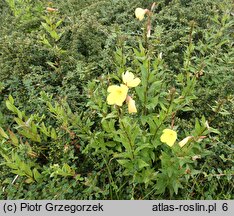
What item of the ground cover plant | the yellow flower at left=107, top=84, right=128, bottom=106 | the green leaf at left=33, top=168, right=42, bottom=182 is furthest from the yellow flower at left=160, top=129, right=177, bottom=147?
the green leaf at left=33, top=168, right=42, bottom=182

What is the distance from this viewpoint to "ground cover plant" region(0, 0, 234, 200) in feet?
7.50

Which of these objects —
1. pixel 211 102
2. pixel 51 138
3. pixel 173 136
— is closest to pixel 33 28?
pixel 51 138

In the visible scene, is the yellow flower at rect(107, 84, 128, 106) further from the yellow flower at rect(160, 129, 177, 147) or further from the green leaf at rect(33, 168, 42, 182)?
the green leaf at rect(33, 168, 42, 182)

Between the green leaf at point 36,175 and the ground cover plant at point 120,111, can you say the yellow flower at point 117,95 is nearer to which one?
the ground cover plant at point 120,111

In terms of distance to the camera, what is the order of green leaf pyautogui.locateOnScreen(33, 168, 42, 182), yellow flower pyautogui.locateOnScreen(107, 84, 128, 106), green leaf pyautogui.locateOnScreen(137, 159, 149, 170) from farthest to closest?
green leaf pyautogui.locateOnScreen(33, 168, 42, 182)
green leaf pyautogui.locateOnScreen(137, 159, 149, 170)
yellow flower pyautogui.locateOnScreen(107, 84, 128, 106)

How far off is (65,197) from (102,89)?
792mm

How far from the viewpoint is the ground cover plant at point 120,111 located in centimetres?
229

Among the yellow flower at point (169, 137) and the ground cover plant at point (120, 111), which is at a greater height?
the ground cover plant at point (120, 111)

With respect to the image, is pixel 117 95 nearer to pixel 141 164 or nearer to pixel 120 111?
pixel 120 111

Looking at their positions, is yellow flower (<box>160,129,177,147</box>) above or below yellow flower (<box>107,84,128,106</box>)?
below

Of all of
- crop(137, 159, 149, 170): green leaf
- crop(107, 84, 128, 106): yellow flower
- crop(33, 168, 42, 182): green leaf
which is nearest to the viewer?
crop(107, 84, 128, 106): yellow flower

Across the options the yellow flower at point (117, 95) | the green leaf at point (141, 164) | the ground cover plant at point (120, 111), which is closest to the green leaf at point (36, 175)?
the ground cover plant at point (120, 111)

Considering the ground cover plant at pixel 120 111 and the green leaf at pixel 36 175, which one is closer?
the ground cover plant at pixel 120 111

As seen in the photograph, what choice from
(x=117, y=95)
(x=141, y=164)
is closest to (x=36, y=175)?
(x=141, y=164)
